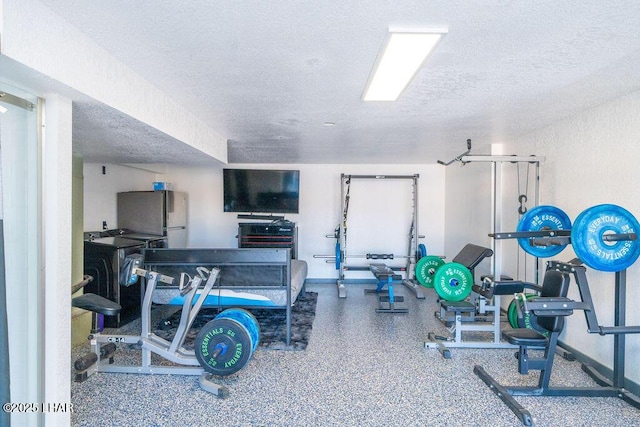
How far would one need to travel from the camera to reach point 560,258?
3309mm

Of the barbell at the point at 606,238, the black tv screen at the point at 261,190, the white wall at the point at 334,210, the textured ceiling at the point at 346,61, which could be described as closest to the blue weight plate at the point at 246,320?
the textured ceiling at the point at 346,61

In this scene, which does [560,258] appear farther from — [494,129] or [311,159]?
[311,159]

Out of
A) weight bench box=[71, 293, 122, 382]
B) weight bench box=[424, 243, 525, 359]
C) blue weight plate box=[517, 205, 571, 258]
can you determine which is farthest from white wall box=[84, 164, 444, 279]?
weight bench box=[71, 293, 122, 382]

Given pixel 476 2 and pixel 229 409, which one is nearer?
pixel 476 2

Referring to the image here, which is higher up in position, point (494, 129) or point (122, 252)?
point (494, 129)

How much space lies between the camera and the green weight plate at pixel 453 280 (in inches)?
140

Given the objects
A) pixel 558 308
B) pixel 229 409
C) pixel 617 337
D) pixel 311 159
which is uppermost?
pixel 311 159

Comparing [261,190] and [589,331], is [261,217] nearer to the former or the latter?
[261,190]

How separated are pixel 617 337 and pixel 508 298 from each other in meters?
1.84

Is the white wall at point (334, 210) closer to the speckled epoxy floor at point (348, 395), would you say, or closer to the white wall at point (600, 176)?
the white wall at point (600, 176)

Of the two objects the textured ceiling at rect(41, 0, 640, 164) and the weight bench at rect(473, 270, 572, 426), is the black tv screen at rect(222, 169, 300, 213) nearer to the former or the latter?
the textured ceiling at rect(41, 0, 640, 164)

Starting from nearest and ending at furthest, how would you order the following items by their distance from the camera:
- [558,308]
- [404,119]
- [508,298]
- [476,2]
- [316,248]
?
[476,2] < [558,308] < [404,119] < [508,298] < [316,248]

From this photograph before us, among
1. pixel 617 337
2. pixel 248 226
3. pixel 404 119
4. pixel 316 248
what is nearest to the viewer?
pixel 617 337

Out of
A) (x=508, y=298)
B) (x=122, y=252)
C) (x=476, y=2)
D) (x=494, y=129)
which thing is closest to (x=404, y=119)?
(x=494, y=129)
